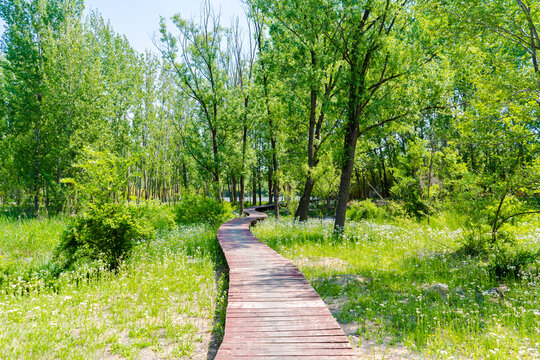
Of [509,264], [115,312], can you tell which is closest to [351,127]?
[509,264]

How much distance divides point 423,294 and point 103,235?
8292mm

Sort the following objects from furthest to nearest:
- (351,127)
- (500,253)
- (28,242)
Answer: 1. (351,127)
2. (28,242)
3. (500,253)

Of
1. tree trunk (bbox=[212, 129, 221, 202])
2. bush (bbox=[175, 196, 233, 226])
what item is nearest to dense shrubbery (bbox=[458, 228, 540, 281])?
bush (bbox=[175, 196, 233, 226])

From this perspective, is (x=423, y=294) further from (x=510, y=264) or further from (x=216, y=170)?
(x=216, y=170)

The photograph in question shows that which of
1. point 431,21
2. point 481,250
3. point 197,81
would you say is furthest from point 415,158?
point 197,81

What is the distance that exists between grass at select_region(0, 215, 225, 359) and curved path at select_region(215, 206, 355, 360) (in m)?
0.65

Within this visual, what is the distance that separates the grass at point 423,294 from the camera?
449 cm

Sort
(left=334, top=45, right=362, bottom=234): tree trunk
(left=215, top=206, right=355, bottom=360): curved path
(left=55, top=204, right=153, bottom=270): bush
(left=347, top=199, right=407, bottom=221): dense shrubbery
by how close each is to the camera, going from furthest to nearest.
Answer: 1. (left=347, top=199, right=407, bottom=221): dense shrubbery
2. (left=334, top=45, right=362, bottom=234): tree trunk
3. (left=55, top=204, right=153, bottom=270): bush
4. (left=215, top=206, right=355, bottom=360): curved path

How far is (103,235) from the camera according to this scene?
26.6 feet

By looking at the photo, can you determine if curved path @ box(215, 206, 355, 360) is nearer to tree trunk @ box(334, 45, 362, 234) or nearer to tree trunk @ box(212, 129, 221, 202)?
tree trunk @ box(334, 45, 362, 234)

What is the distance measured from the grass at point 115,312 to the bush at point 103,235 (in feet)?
1.73

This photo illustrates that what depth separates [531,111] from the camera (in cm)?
750

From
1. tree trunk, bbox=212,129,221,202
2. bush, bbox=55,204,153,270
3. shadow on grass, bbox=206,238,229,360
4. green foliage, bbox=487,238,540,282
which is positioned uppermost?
tree trunk, bbox=212,129,221,202

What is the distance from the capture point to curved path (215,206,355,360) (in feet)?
12.6
